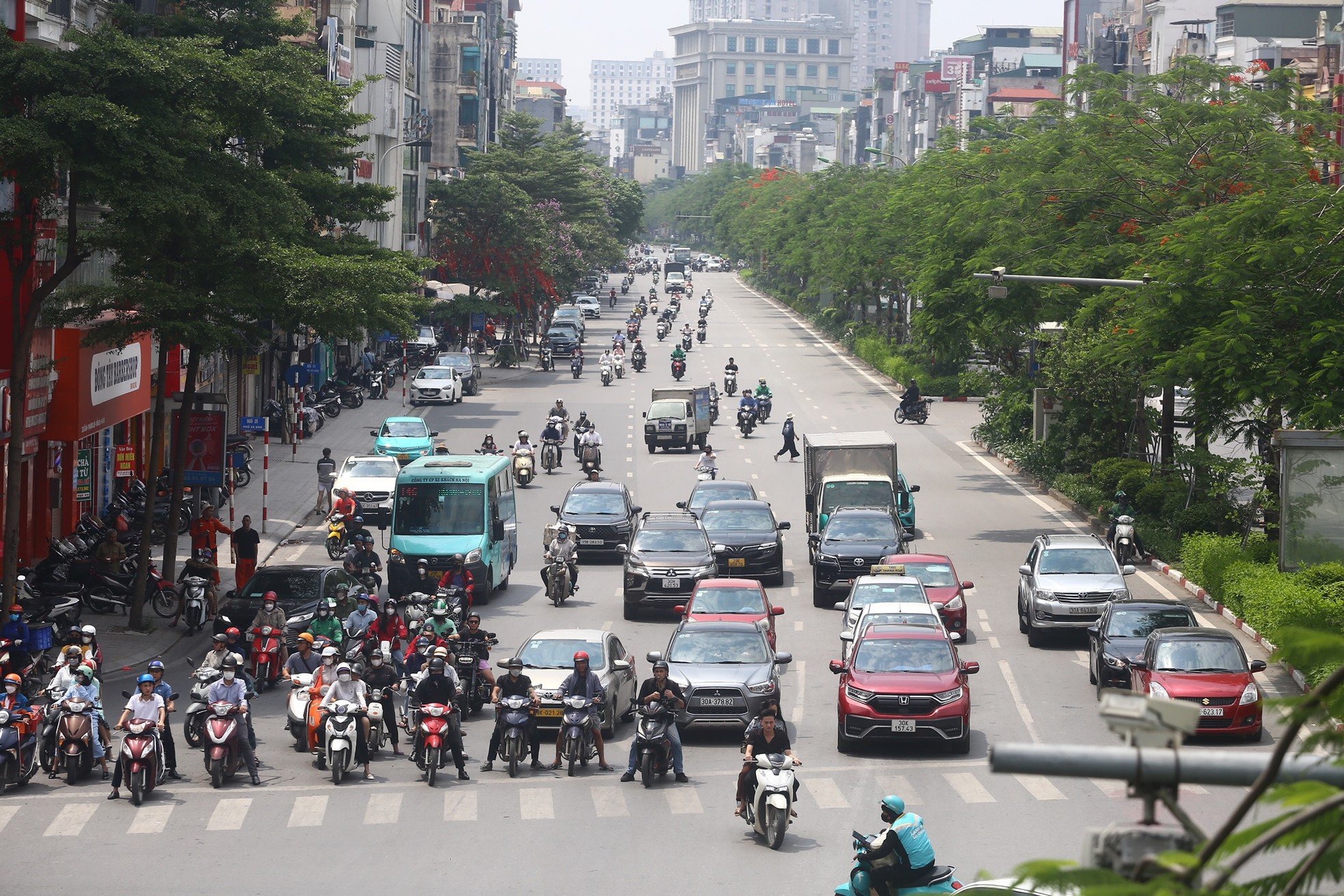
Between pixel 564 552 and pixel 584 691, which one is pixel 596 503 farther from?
pixel 584 691

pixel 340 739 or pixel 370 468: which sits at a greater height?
pixel 370 468

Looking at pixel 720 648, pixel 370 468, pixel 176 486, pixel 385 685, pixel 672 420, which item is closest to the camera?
pixel 385 685

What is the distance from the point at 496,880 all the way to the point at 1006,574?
2108 centimetres

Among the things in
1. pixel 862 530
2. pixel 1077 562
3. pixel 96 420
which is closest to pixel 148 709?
pixel 96 420

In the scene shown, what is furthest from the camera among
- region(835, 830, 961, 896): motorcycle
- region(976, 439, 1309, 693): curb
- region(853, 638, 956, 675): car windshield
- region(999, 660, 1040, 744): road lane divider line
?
region(976, 439, 1309, 693): curb

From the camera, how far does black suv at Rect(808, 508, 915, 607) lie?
31.5m

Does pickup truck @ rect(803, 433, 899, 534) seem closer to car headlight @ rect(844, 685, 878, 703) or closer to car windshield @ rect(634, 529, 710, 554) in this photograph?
car windshield @ rect(634, 529, 710, 554)

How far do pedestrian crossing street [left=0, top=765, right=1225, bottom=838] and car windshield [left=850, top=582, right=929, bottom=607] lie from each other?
6594mm

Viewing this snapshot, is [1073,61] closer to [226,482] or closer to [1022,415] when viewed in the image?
[1022,415]

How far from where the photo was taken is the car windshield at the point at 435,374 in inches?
2507

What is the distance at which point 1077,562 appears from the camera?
1125 inches

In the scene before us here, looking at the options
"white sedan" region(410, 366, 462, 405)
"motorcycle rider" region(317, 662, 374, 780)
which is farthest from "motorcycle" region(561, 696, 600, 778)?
"white sedan" region(410, 366, 462, 405)

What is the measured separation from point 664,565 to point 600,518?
20.1 feet

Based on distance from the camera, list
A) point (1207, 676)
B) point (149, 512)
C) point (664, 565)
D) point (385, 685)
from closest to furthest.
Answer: point (385, 685) → point (1207, 676) → point (149, 512) → point (664, 565)
